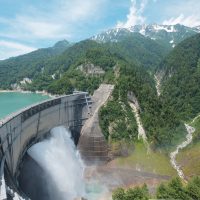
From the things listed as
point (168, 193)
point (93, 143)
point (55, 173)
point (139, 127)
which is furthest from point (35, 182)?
point (139, 127)

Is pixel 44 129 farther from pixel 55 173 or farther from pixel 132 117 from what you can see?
pixel 132 117

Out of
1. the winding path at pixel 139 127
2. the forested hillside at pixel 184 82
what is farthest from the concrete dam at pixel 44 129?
the forested hillside at pixel 184 82

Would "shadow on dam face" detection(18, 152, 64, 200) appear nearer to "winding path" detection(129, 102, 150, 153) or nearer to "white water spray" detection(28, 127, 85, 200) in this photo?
"white water spray" detection(28, 127, 85, 200)

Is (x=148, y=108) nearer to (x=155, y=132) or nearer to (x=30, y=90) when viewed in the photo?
(x=155, y=132)

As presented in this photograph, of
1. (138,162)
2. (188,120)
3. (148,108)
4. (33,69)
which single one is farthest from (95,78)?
(33,69)

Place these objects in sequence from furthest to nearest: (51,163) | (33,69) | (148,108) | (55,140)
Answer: (33,69) < (148,108) < (55,140) < (51,163)

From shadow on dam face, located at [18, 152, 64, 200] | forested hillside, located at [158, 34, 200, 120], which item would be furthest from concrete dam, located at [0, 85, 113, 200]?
forested hillside, located at [158, 34, 200, 120]

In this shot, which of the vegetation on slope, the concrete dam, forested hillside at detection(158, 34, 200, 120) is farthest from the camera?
forested hillside at detection(158, 34, 200, 120)
